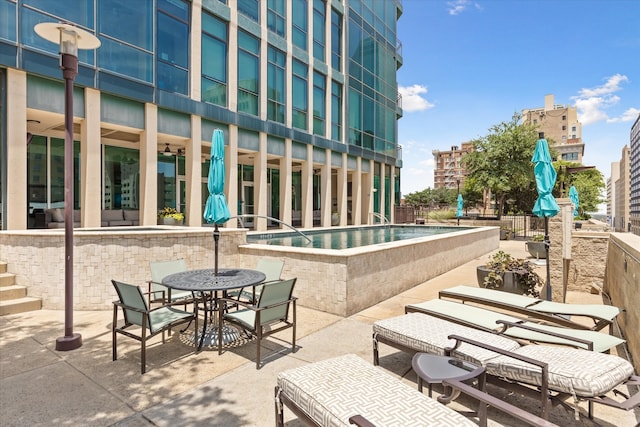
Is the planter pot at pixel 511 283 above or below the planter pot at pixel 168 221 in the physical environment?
below

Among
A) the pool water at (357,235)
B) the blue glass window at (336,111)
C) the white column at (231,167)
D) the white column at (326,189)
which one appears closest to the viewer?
the pool water at (357,235)

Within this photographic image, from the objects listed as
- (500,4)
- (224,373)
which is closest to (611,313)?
(224,373)

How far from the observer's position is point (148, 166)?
12.6 meters

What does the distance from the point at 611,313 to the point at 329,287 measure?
435cm

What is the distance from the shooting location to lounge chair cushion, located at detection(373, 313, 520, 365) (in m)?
3.54

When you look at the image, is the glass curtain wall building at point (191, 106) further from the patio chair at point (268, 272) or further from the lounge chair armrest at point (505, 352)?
the lounge chair armrest at point (505, 352)

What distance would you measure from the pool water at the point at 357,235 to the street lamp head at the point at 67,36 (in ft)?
27.0

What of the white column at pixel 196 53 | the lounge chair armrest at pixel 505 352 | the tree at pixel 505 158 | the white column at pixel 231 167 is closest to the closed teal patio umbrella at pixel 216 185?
the lounge chair armrest at pixel 505 352

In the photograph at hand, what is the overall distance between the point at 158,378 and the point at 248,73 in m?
15.6

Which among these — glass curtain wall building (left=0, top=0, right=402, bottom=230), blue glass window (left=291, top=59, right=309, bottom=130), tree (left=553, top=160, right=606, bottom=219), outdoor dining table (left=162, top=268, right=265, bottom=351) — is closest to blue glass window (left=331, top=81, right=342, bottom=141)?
glass curtain wall building (left=0, top=0, right=402, bottom=230)

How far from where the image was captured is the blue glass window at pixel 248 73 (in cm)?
1634

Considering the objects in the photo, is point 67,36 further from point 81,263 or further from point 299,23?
point 299,23

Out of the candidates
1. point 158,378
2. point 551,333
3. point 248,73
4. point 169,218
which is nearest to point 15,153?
point 169,218

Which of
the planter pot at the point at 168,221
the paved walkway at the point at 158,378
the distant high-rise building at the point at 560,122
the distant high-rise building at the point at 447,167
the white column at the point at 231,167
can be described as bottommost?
the paved walkway at the point at 158,378
